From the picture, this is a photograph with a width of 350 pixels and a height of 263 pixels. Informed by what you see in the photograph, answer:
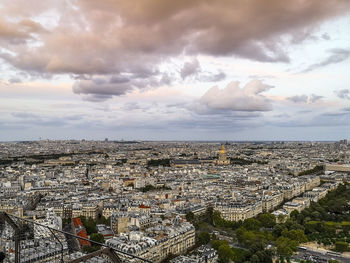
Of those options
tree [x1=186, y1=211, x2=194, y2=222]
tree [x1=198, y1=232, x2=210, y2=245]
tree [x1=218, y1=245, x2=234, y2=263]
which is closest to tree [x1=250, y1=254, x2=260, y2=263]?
tree [x1=218, y1=245, x2=234, y2=263]

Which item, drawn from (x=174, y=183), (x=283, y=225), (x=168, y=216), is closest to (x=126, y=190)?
(x=174, y=183)

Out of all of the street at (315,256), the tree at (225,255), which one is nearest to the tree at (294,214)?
the street at (315,256)

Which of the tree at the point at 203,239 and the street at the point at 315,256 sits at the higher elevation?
the tree at the point at 203,239

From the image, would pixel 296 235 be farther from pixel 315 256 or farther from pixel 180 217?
pixel 180 217

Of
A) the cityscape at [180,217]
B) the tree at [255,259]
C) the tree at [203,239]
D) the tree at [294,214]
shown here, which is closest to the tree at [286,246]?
the cityscape at [180,217]

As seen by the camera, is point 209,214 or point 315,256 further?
point 209,214

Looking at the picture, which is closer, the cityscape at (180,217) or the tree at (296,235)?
the cityscape at (180,217)

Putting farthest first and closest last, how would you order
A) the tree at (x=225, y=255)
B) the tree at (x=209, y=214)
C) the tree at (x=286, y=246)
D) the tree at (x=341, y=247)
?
the tree at (x=209, y=214) → the tree at (x=341, y=247) → the tree at (x=286, y=246) → the tree at (x=225, y=255)

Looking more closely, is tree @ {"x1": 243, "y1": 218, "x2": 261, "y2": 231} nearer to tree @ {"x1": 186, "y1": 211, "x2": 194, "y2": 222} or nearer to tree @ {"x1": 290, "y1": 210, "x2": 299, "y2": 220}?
tree @ {"x1": 186, "y1": 211, "x2": 194, "y2": 222}

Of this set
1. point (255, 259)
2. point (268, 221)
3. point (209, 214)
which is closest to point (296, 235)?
point (268, 221)

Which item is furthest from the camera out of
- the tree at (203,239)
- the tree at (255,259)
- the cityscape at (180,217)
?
the tree at (203,239)

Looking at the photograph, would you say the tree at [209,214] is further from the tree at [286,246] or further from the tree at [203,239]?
the tree at [286,246]

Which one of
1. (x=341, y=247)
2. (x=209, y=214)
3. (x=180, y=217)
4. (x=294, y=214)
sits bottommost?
(x=341, y=247)

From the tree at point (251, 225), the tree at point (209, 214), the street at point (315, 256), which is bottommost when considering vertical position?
the street at point (315, 256)
